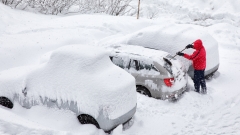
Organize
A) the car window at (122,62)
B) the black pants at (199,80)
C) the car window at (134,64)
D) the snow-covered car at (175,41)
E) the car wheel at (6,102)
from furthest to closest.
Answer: the snow-covered car at (175,41) < the black pants at (199,80) < the car window at (122,62) < the car window at (134,64) < the car wheel at (6,102)

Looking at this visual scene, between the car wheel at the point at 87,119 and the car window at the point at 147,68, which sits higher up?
the car window at the point at 147,68

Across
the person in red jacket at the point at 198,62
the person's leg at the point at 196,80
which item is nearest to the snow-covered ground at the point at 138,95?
the person's leg at the point at 196,80

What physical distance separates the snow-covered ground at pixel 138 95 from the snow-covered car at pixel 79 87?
0.24 m

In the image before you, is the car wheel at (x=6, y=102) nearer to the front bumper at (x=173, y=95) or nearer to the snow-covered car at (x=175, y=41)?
the front bumper at (x=173, y=95)

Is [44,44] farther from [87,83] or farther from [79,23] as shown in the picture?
[87,83]

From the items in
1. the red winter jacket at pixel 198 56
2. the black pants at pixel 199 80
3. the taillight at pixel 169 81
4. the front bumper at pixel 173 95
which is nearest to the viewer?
the taillight at pixel 169 81

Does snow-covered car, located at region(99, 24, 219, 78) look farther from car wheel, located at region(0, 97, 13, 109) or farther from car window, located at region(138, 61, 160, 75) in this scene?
car wheel, located at region(0, 97, 13, 109)

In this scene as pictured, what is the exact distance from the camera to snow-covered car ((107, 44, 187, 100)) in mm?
7762

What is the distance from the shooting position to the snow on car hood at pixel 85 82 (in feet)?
19.2

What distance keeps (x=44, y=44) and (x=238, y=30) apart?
1073cm

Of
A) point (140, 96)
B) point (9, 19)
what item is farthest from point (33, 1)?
point (140, 96)

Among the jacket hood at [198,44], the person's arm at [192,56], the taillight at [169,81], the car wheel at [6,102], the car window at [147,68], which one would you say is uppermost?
the jacket hood at [198,44]

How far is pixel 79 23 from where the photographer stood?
13672 millimetres

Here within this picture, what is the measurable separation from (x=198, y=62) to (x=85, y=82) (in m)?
4.06
